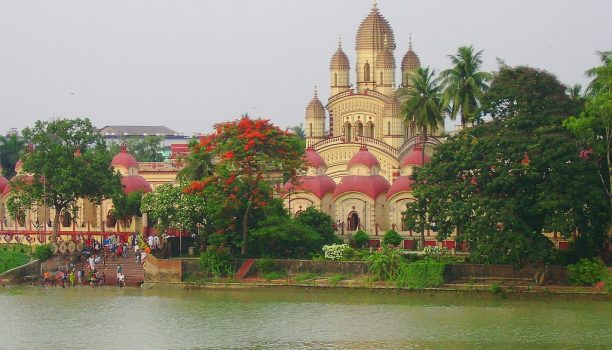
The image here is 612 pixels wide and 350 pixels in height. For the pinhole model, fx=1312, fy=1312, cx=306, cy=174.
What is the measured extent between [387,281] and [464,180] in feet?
12.8

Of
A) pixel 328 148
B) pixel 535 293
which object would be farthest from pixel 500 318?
pixel 328 148

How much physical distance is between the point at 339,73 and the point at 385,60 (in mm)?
2999

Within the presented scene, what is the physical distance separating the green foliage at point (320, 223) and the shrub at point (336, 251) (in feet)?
7.84

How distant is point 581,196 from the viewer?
38188 mm

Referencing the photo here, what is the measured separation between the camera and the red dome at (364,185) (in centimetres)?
5022

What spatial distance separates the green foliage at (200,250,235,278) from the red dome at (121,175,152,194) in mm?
12371

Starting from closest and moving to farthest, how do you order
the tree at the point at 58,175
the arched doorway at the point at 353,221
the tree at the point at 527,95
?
the tree at the point at 527,95, the tree at the point at 58,175, the arched doorway at the point at 353,221

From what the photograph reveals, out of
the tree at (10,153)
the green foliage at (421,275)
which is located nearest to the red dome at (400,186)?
the green foliage at (421,275)

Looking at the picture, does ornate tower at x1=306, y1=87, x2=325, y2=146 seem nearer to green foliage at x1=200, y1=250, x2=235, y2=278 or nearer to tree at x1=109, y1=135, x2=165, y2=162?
green foliage at x1=200, y1=250, x2=235, y2=278

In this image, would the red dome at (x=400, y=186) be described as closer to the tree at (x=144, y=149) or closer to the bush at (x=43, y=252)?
the bush at (x=43, y=252)

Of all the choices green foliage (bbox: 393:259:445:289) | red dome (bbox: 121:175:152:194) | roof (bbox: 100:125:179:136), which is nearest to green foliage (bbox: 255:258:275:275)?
green foliage (bbox: 393:259:445:289)

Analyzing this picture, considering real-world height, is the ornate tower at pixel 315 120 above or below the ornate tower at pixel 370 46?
below

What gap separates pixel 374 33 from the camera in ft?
202

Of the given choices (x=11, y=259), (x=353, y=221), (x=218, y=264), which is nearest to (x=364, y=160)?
(x=353, y=221)
